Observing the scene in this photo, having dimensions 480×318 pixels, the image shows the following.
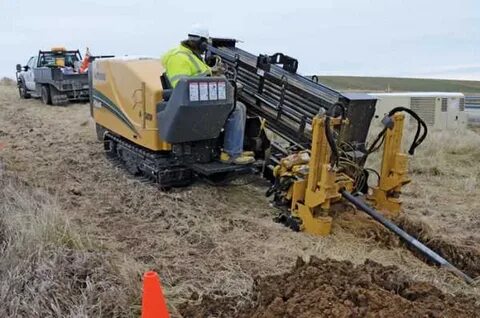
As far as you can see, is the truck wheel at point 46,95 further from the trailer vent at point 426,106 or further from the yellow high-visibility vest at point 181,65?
the yellow high-visibility vest at point 181,65

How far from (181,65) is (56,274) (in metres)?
3.52

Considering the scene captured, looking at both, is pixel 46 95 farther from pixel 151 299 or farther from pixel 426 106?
pixel 151 299

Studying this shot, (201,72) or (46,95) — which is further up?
(201,72)

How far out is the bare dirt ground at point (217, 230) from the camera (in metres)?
4.36

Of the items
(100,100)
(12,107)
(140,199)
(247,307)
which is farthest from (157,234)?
(12,107)

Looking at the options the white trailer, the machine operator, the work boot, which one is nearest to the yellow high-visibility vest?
the machine operator

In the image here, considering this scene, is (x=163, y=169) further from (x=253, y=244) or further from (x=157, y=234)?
(x=253, y=244)

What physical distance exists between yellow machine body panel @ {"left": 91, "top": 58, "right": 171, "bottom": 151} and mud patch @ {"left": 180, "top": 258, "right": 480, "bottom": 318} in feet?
11.8

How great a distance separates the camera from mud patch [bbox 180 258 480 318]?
3346 millimetres

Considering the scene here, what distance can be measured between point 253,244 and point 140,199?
2.01m

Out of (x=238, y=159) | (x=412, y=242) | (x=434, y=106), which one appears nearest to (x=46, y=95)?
(x=434, y=106)

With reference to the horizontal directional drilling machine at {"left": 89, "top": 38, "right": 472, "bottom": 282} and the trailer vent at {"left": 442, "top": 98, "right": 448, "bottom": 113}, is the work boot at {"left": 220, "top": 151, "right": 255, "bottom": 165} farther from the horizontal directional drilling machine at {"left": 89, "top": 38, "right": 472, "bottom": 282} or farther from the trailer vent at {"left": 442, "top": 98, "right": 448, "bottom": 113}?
the trailer vent at {"left": 442, "top": 98, "right": 448, "bottom": 113}

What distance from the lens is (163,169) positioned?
7.21 metres

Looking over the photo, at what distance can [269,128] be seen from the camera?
764 centimetres
